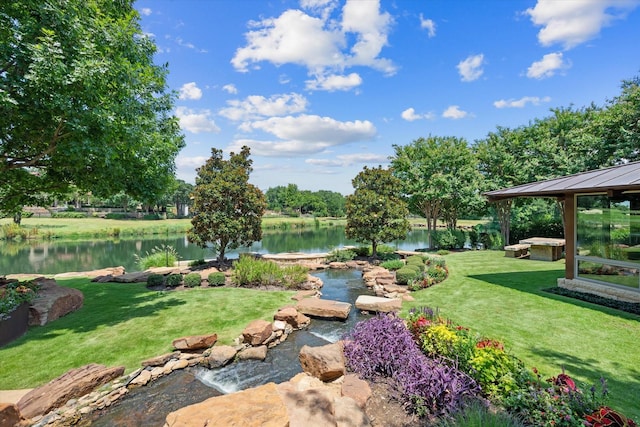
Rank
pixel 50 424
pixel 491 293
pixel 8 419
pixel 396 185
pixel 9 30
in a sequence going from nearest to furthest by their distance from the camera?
pixel 8 419, pixel 50 424, pixel 9 30, pixel 491 293, pixel 396 185

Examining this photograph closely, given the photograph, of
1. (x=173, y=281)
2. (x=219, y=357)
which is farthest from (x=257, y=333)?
(x=173, y=281)

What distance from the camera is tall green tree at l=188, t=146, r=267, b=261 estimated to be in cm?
1180

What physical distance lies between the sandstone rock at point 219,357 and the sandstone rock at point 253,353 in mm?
167

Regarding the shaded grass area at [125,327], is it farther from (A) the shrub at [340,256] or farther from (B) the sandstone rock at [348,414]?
(A) the shrub at [340,256]

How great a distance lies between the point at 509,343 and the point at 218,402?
4735mm

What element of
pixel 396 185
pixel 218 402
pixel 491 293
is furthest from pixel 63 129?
pixel 396 185

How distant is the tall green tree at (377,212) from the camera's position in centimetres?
1414

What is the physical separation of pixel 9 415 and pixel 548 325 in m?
8.26

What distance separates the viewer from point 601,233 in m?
7.61

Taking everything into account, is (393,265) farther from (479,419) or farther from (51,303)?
(51,303)

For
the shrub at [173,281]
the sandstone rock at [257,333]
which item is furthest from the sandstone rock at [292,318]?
the shrub at [173,281]

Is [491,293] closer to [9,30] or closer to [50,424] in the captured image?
[50,424]

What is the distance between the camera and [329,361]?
4.45 m

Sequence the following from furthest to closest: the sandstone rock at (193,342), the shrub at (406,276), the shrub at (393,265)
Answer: the shrub at (393,265)
the shrub at (406,276)
the sandstone rock at (193,342)
